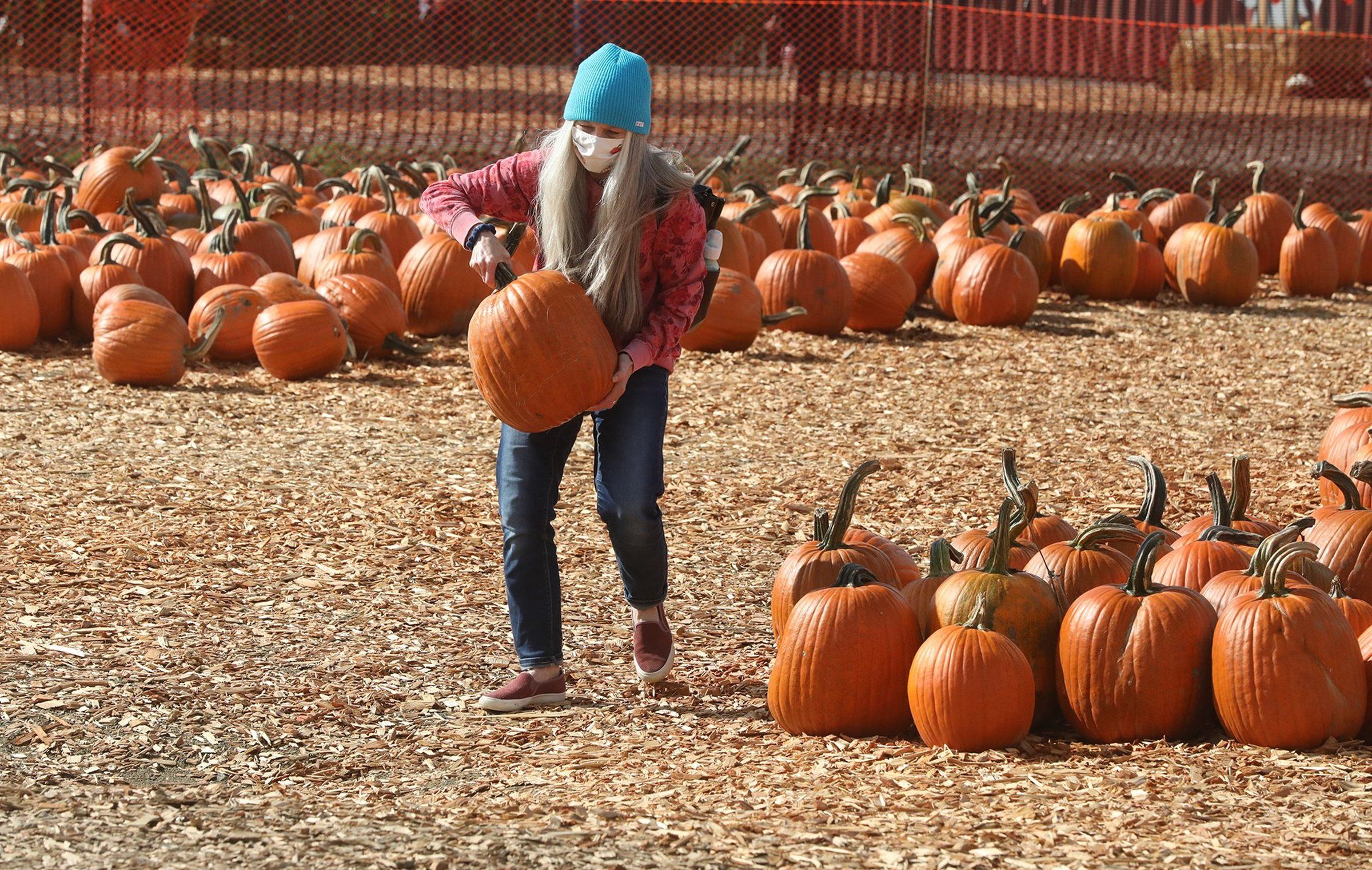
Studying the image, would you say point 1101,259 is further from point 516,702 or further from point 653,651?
point 516,702

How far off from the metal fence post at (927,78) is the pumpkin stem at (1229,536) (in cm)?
1003

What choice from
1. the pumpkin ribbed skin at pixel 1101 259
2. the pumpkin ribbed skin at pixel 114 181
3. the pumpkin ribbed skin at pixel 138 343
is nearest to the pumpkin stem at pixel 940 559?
the pumpkin ribbed skin at pixel 138 343

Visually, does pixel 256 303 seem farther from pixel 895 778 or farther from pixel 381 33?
pixel 381 33

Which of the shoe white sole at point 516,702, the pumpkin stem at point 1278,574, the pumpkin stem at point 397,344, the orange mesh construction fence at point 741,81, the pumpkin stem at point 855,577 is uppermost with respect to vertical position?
the orange mesh construction fence at point 741,81

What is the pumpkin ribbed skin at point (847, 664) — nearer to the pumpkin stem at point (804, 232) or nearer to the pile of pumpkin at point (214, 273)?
the pile of pumpkin at point (214, 273)

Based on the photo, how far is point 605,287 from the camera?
3750 mm

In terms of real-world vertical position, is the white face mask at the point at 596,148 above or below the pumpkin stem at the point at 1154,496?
above

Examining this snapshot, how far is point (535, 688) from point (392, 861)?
1013 mm

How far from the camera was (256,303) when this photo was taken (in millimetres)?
7633

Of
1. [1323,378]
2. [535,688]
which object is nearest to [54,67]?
[1323,378]

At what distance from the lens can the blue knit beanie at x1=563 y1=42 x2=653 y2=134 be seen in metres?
3.67

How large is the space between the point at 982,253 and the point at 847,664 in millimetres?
5982

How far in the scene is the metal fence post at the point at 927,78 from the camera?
1360 centimetres

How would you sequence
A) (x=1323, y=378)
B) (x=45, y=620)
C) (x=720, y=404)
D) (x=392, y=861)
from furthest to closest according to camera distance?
1. (x=1323, y=378)
2. (x=720, y=404)
3. (x=45, y=620)
4. (x=392, y=861)
